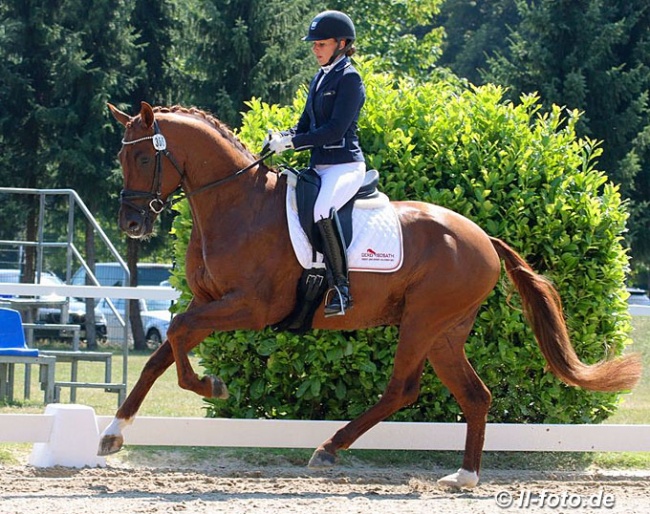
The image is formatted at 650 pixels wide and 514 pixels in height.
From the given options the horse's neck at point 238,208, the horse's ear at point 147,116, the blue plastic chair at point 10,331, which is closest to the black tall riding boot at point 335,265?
the horse's neck at point 238,208

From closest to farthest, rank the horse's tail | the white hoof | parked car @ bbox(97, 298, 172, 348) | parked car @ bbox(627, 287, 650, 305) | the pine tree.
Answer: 1. the white hoof
2. the horse's tail
3. the pine tree
4. parked car @ bbox(97, 298, 172, 348)
5. parked car @ bbox(627, 287, 650, 305)

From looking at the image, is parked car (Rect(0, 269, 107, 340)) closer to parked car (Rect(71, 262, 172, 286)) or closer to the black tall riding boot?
parked car (Rect(71, 262, 172, 286))

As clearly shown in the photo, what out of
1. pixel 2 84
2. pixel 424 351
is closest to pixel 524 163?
pixel 424 351

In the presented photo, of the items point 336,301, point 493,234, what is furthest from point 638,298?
point 336,301

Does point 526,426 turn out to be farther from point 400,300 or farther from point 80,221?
point 80,221

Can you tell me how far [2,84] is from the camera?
25.0 metres

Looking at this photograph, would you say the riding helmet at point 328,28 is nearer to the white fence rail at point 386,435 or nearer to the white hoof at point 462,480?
the white fence rail at point 386,435

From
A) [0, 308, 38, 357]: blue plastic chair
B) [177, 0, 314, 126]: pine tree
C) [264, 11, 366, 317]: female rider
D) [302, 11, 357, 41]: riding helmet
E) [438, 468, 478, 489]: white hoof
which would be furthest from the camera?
[177, 0, 314, 126]: pine tree

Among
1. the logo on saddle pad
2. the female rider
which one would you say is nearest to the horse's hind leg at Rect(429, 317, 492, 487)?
the logo on saddle pad

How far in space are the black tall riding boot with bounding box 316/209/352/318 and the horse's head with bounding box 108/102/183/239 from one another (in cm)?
105

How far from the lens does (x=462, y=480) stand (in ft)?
23.6

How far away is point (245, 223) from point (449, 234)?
146cm

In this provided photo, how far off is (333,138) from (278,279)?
98 centimetres

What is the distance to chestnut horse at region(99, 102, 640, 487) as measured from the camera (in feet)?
22.2
